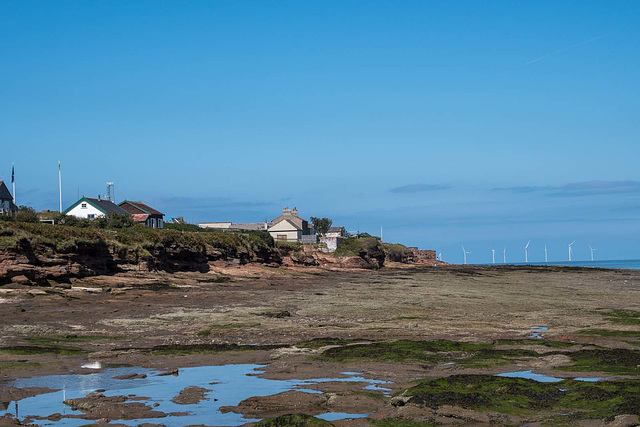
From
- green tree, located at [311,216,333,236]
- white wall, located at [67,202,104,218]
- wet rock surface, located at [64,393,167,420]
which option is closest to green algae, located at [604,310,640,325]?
wet rock surface, located at [64,393,167,420]

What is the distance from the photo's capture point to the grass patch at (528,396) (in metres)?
13.6

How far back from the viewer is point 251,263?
77.3 m

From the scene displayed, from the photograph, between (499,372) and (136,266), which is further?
(136,266)

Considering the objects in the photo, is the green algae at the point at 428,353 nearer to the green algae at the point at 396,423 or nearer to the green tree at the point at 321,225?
the green algae at the point at 396,423

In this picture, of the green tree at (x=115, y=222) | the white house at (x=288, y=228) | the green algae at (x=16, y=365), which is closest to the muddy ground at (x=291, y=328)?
the green algae at (x=16, y=365)

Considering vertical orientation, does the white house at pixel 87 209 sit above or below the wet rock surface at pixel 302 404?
above

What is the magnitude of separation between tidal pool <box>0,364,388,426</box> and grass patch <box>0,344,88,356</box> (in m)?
3.27

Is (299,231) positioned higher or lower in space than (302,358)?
higher

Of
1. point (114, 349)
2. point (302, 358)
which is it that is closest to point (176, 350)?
point (114, 349)

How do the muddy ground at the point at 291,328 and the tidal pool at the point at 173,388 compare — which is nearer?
the tidal pool at the point at 173,388

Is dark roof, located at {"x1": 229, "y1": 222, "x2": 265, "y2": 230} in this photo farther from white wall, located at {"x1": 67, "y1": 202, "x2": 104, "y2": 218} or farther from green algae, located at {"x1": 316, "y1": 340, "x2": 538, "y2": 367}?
green algae, located at {"x1": 316, "y1": 340, "x2": 538, "y2": 367}

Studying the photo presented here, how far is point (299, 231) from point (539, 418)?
12251cm

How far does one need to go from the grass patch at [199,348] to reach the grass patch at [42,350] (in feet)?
8.29

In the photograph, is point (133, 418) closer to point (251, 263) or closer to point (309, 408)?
point (309, 408)
